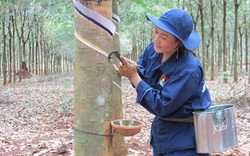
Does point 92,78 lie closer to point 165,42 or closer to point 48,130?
point 165,42

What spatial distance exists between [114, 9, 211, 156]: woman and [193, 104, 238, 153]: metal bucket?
0.22 ft

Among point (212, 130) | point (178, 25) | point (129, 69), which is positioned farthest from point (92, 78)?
point (212, 130)

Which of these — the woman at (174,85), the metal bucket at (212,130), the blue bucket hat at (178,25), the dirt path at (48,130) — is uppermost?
the blue bucket hat at (178,25)

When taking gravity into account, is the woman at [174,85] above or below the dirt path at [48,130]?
above

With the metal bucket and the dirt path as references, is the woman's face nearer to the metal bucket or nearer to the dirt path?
the metal bucket

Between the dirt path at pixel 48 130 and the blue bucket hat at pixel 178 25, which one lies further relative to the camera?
the dirt path at pixel 48 130

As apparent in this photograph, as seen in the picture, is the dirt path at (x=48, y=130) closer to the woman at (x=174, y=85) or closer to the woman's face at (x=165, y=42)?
the woman at (x=174, y=85)

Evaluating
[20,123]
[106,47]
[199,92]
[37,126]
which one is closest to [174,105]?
[199,92]

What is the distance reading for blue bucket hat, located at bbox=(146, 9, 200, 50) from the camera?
1.76m

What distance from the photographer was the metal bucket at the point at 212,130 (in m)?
1.79

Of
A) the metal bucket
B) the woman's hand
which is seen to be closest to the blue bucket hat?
the woman's hand

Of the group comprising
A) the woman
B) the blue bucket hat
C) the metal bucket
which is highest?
the blue bucket hat

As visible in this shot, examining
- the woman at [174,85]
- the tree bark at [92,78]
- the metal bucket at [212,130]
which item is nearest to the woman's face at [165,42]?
the woman at [174,85]

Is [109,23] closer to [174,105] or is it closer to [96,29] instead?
[96,29]
